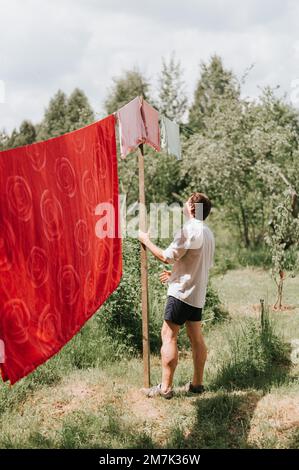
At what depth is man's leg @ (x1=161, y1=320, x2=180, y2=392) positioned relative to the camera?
12.8 ft

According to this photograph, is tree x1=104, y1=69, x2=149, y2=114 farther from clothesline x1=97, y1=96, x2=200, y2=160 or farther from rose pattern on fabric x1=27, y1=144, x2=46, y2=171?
rose pattern on fabric x1=27, y1=144, x2=46, y2=171

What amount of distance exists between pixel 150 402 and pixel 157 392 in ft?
0.37

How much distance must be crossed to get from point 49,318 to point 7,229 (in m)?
0.67

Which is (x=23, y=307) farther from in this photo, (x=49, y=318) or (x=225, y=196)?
(x=225, y=196)

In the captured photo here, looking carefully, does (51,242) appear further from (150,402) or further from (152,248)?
(150,402)

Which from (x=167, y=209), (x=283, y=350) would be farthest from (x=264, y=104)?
(x=283, y=350)

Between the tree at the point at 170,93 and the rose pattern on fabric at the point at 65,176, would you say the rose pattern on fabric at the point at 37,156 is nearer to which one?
the rose pattern on fabric at the point at 65,176

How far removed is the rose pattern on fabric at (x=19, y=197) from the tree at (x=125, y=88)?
25.1 meters

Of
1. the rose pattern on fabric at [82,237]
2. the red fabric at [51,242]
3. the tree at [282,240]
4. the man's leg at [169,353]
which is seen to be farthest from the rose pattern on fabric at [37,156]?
the tree at [282,240]

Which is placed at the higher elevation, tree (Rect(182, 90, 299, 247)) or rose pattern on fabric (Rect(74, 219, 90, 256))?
tree (Rect(182, 90, 299, 247))

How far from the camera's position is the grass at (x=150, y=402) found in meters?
3.42

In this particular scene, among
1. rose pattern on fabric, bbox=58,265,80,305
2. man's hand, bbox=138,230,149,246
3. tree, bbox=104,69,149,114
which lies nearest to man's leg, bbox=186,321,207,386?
man's hand, bbox=138,230,149,246

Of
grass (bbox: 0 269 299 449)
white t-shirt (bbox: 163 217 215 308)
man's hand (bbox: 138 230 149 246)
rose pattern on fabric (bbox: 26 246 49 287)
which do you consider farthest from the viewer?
man's hand (bbox: 138 230 149 246)

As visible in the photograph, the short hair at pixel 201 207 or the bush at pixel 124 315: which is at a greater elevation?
the short hair at pixel 201 207
